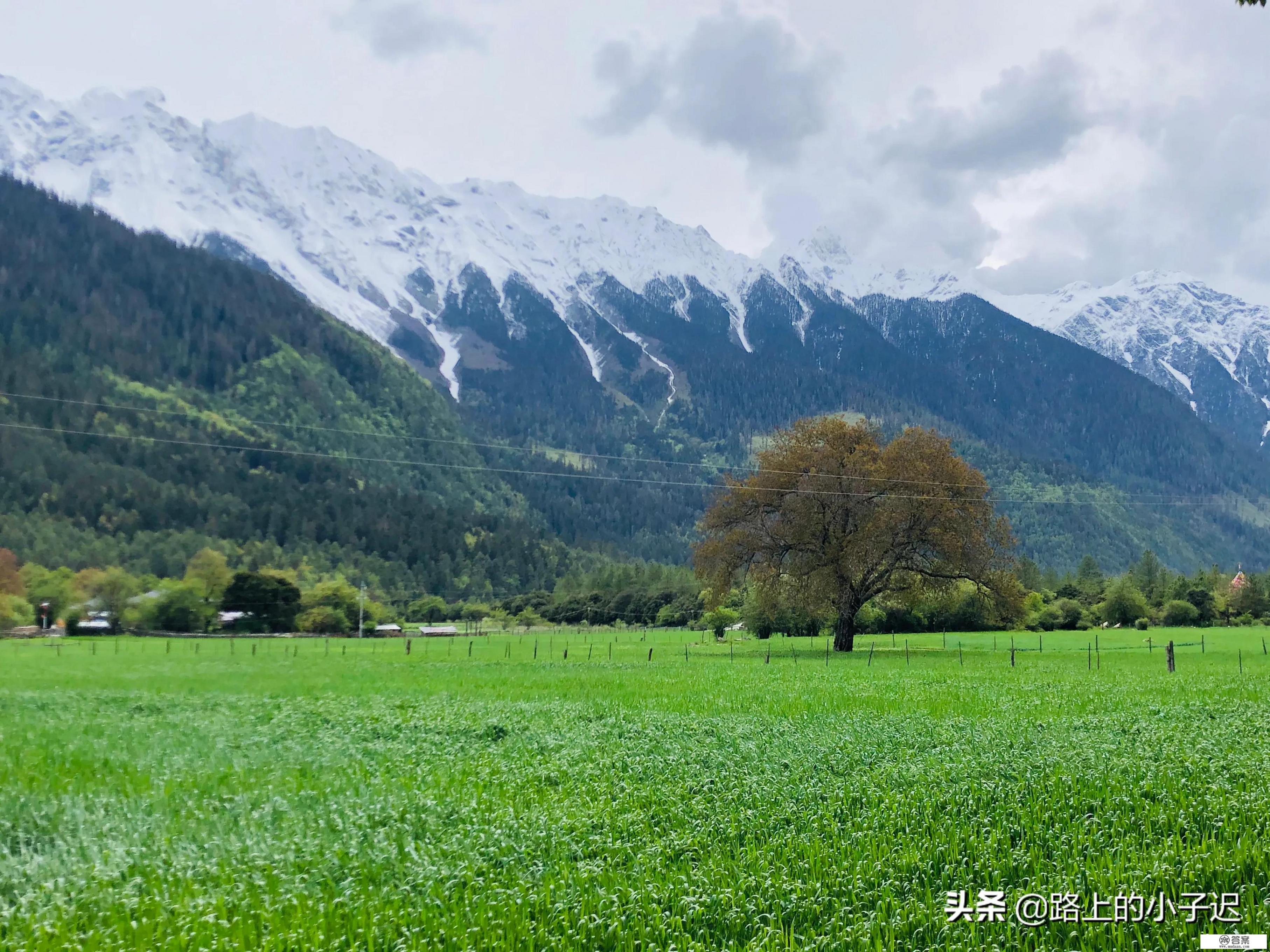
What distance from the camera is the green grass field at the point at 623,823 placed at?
646 centimetres

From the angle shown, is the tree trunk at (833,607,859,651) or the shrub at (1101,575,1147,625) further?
the shrub at (1101,575,1147,625)

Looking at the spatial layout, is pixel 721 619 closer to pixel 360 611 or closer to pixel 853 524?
pixel 853 524

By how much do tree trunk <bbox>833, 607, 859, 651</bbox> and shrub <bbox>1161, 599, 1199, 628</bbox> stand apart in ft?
197

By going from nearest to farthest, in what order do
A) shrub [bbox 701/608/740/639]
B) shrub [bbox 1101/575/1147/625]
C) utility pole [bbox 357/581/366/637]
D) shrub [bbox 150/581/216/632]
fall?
shrub [bbox 701/608/740/639], shrub [bbox 150/581/216/632], shrub [bbox 1101/575/1147/625], utility pole [bbox 357/581/366/637]

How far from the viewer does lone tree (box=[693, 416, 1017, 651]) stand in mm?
46688

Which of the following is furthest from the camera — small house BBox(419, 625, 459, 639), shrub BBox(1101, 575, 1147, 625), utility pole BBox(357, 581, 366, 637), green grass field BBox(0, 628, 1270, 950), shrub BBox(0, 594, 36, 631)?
small house BBox(419, 625, 459, 639)

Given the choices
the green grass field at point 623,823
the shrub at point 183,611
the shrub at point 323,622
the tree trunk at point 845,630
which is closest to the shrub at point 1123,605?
the tree trunk at point 845,630

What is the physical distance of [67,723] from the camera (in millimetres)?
18781

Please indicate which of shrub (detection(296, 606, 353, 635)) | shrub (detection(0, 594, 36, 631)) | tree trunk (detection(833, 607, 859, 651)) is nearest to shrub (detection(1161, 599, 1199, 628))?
tree trunk (detection(833, 607, 859, 651))

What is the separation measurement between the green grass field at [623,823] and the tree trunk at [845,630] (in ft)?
93.8

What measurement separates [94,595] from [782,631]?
62828mm

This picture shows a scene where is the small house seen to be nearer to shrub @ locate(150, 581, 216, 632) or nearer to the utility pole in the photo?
the utility pole

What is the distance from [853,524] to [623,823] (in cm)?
4295

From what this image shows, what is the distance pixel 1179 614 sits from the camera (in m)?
→ 91.6
